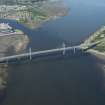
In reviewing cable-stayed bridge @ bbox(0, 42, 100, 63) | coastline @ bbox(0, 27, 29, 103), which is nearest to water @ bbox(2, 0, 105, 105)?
coastline @ bbox(0, 27, 29, 103)

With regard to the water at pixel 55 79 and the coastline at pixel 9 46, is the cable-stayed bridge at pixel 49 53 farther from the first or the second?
the water at pixel 55 79

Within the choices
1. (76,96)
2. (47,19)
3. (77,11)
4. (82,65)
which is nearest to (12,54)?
(82,65)

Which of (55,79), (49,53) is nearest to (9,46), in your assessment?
(49,53)

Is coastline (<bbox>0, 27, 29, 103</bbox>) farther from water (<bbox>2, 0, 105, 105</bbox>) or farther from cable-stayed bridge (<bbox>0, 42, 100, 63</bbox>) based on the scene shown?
cable-stayed bridge (<bbox>0, 42, 100, 63</bbox>)

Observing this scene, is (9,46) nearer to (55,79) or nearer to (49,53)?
(49,53)

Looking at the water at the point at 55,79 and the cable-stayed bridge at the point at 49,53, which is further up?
the cable-stayed bridge at the point at 49,53

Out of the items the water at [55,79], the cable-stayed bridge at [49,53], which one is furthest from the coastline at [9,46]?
the cable-stayed bridge at [49,53]

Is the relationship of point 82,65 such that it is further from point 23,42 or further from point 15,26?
point 15,26

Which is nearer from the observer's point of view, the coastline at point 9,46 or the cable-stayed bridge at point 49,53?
the coastline at point 9,46
